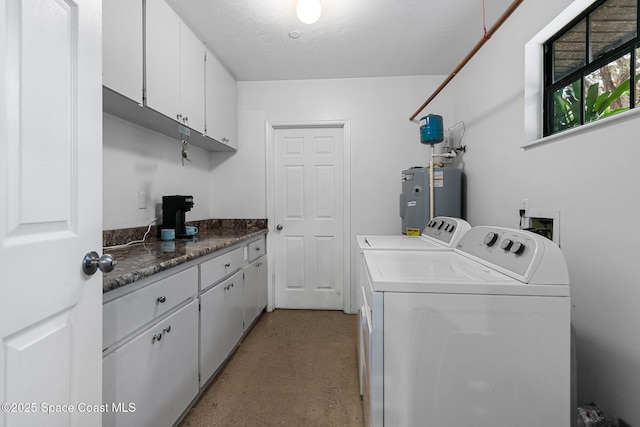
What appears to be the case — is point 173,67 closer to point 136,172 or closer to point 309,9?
point 136,172

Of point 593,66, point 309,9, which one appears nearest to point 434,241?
point 593,66

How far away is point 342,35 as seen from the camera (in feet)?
7.07

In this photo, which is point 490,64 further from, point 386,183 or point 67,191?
point 67,191

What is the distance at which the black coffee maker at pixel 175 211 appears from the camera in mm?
2021

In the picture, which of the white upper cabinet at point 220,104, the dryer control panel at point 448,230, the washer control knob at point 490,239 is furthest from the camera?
the white upper cabinet at point 220,104

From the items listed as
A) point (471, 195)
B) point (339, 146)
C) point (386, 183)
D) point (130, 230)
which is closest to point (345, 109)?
point (339, 146)

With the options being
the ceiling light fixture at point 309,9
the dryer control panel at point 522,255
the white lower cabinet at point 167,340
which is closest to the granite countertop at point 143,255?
the white lower cabinet at point 167,340

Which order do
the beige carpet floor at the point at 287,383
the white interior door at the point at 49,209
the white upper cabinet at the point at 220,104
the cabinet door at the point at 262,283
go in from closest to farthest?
the white interior door at the point at 49,209 < the beige carpet floor at the point at 287,383 < the white upper cabinet at the point at 220,104 < the cabinet door at the point at 262,283

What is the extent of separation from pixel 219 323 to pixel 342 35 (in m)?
2.32

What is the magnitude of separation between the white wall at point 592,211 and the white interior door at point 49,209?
1.83 metres

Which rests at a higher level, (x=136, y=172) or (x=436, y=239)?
(x=136, y=172)

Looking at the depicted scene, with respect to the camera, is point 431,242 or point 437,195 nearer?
point 431,242

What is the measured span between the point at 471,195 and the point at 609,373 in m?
1.48

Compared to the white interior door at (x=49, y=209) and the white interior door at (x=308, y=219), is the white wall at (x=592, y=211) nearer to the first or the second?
the white interior door at (x=308, y=219)
